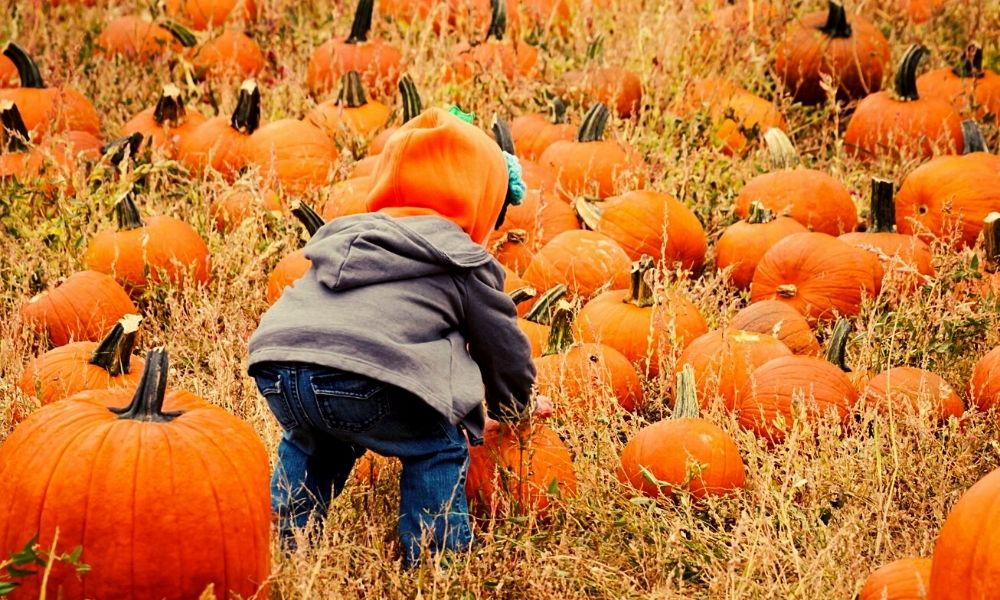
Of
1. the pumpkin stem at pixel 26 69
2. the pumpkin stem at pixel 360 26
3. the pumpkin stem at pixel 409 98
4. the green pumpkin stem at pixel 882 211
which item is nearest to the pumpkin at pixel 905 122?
the green pumpkin stem at pixel 882 211

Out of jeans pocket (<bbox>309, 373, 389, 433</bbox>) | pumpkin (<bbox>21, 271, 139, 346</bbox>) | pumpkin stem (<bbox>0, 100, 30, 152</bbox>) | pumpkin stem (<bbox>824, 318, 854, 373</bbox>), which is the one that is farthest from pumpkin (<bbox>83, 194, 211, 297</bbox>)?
pumpkin stem (<bbox>824, 318, 854, 373</bbox>)

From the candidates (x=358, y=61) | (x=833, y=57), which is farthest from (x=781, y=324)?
(x=358, y=61)

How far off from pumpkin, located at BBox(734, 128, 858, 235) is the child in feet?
8.48

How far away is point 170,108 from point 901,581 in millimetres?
4878

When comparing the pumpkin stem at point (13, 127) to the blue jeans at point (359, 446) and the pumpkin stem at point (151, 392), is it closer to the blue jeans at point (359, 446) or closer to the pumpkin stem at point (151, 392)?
the blue jeans at point (359, 446)

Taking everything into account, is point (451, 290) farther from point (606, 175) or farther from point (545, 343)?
point (606, 175)

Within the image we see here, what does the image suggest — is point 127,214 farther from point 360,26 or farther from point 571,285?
point 360,26

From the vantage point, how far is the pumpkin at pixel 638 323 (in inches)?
185

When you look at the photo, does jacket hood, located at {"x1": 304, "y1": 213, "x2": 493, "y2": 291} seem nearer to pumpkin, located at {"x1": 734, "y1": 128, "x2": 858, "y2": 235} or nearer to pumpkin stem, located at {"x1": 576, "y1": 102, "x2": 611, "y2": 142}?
pumpkin, located at {"x1": 734, "y1": 128, "x2": 858, "y2": 235}

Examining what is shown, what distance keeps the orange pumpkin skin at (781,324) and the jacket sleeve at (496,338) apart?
1439mm

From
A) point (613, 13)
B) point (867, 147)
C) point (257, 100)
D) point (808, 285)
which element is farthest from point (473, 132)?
point (613, 13)

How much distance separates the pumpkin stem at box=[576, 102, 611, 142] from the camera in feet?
20.5

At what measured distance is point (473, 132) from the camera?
360 cm

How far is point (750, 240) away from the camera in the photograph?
18.4 feet
